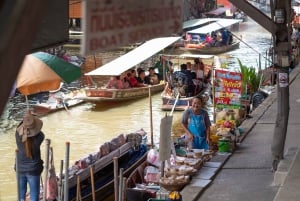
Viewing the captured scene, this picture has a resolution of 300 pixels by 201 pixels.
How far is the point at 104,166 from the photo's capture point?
412 inches

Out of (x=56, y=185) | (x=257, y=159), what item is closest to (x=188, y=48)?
(x=257, y=159)

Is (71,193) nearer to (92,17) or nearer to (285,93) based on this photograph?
(285,93)

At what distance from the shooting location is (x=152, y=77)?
2314 centimetres

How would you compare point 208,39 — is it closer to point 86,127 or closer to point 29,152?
point 86,127

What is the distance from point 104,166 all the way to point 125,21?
23.7 ft

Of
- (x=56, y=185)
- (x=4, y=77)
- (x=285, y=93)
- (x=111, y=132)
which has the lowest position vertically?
(x=111, y=132)

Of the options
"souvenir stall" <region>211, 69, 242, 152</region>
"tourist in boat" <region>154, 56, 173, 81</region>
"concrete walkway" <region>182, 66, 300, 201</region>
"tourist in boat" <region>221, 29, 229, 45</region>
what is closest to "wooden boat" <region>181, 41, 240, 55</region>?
"tourist in boat" <region>221, 29, 229, 45</region>

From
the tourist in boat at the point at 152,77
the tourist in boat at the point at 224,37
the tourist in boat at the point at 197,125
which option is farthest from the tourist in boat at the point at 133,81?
the tourist in boat at the point at 224,37

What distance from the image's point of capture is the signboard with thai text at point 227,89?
568 inches

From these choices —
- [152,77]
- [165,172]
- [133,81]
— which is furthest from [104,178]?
[152,77]

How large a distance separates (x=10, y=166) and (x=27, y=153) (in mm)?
5203

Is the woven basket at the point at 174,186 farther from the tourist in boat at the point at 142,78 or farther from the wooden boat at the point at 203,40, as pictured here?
the wooden boat at the point at 203,40

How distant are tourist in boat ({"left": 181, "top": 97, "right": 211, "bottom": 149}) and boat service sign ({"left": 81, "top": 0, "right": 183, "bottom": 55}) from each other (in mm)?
6109

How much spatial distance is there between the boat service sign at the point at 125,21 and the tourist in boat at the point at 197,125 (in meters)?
6.11
